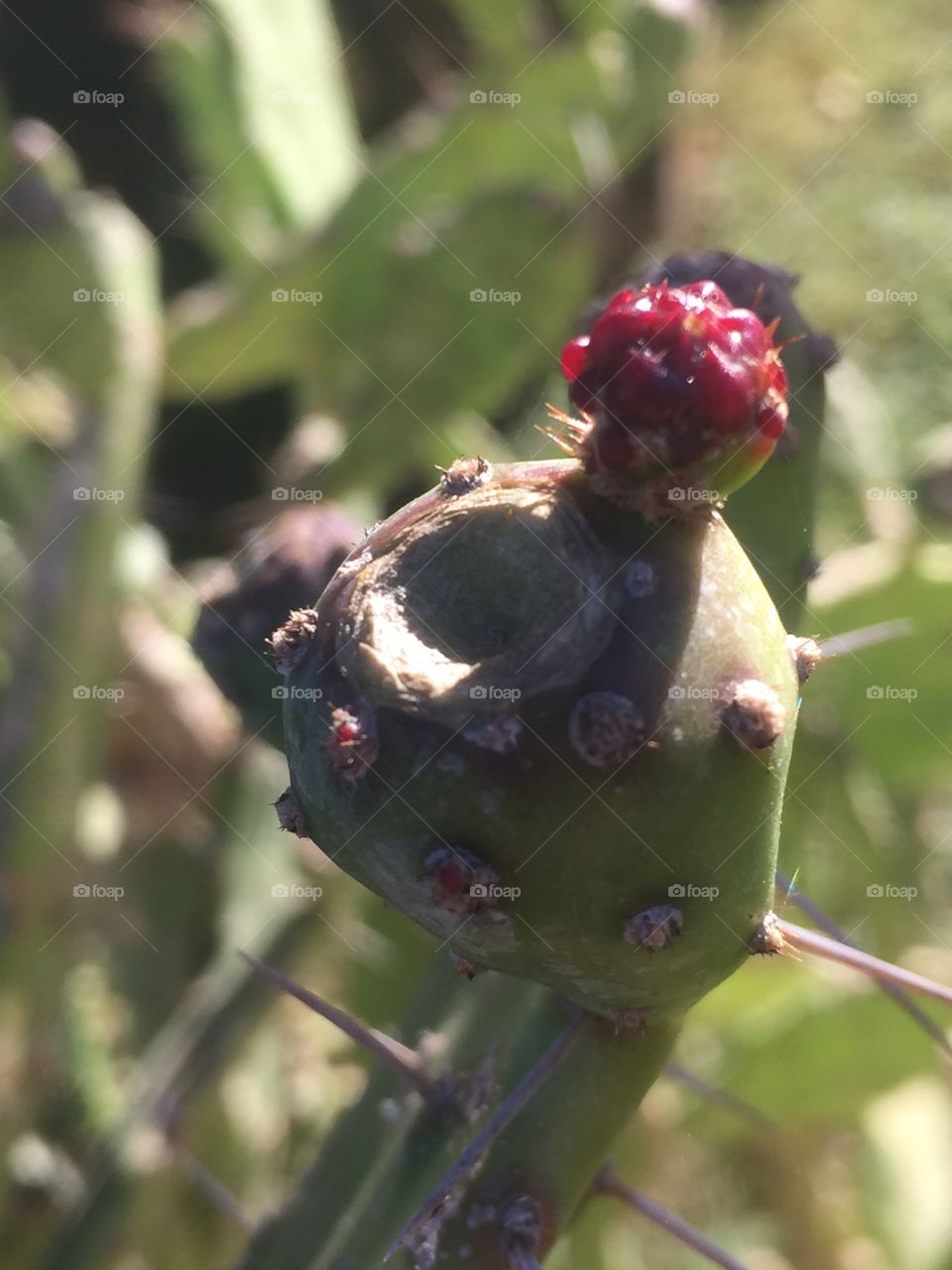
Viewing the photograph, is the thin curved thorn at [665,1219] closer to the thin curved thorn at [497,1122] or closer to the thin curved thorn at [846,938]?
the thin curved thorn at [497,1122]

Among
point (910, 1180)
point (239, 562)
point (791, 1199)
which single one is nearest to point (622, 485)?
point (239, 562)

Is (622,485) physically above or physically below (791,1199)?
above

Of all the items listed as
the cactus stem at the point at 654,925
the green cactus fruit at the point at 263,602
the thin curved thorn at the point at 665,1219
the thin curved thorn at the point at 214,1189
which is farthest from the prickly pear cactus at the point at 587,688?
the thin curved thorn at the point at 214,1189

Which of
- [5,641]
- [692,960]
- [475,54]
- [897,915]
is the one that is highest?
[475,54]

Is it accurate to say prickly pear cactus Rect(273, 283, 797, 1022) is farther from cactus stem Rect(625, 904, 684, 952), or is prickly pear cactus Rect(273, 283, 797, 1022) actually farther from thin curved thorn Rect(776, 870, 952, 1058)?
thin curved thorn Rect(776, 870, 952, 1058)

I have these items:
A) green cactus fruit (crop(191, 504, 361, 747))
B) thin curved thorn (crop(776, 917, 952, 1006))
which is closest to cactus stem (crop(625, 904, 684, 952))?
thin curved thorn (crop(776, 917, 952, 1006))

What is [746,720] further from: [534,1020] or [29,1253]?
[29,1253]
